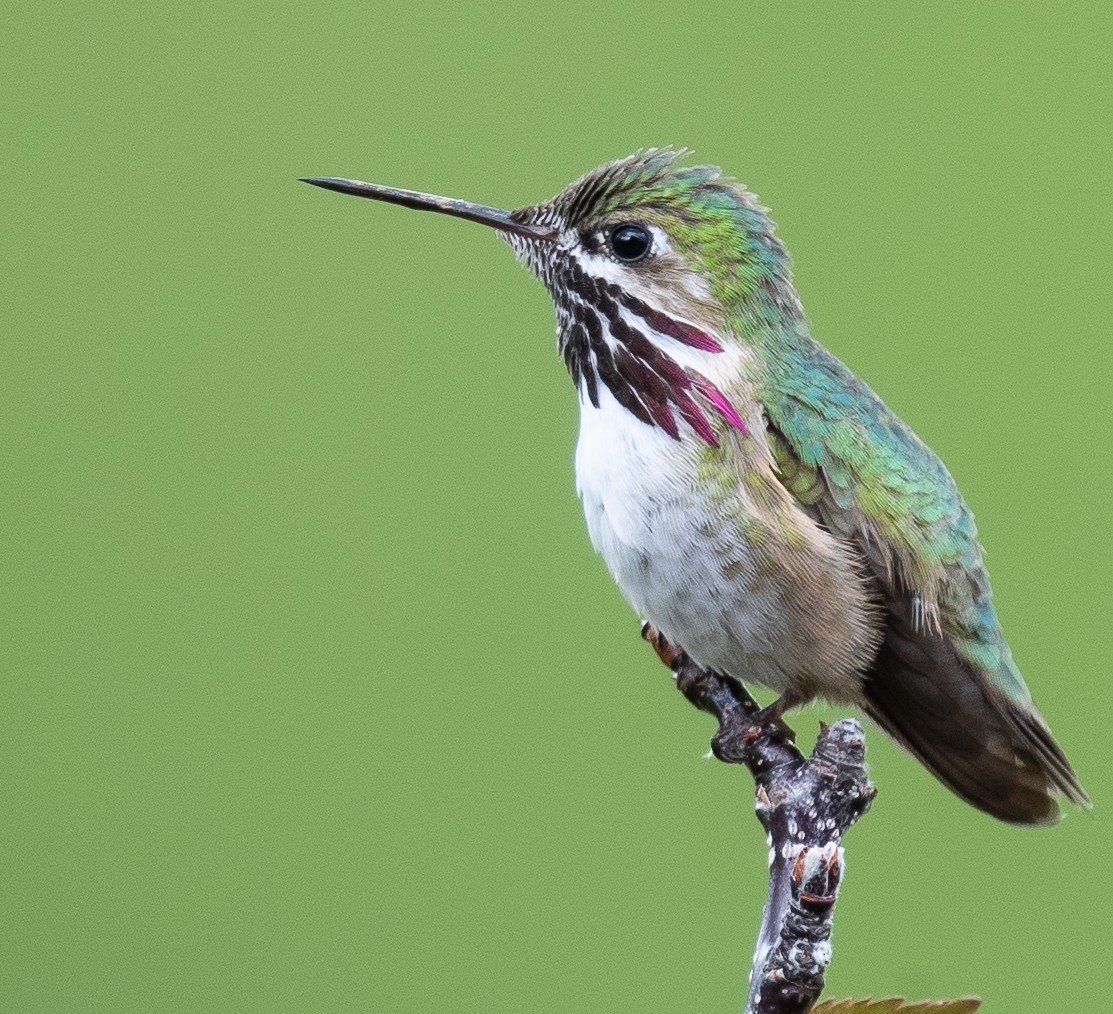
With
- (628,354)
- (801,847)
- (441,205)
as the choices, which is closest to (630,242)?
(628,354)

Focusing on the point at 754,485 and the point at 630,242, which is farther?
the point at 630,242

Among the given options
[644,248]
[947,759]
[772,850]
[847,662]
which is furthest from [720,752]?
[644,248]

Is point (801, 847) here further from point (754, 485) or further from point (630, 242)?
Answer: point (630, 242)

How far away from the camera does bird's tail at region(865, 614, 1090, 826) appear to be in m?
3.03

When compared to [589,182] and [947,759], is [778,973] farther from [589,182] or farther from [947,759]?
[589,182]

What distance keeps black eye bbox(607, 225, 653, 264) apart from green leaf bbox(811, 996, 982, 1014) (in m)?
1.56

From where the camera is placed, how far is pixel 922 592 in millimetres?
2973

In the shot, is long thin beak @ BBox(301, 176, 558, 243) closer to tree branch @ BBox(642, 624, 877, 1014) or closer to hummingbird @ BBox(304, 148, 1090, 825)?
hummingbird @ BBox(304, 148, 1090, 825)

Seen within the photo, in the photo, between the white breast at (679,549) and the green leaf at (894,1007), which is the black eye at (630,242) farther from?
the green leaf at (894,1007)

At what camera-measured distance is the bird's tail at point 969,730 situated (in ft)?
9.93

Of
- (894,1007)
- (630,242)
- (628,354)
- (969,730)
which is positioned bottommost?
(894,1007)

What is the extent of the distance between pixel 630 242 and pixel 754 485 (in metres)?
0.53

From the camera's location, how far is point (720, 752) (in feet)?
9.39

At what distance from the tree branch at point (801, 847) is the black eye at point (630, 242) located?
3.25 feet
